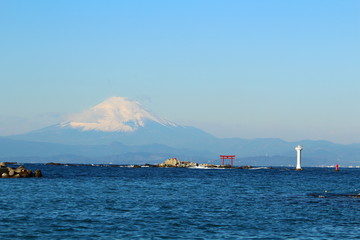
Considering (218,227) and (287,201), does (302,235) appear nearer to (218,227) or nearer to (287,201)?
(218,227)

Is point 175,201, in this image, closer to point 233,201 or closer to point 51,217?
point 233,201

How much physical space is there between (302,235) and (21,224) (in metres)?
21.0

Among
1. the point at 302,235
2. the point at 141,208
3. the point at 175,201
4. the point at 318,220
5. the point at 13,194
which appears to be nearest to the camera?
the point at 302,235

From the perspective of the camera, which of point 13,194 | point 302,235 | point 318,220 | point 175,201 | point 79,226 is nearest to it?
point 302,235

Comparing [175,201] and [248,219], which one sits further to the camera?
[175,201]

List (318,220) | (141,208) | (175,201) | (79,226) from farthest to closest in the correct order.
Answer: (175,201) → (141,208) → (318,220) → (79,226)

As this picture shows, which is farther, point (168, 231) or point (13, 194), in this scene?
point (13, 194)

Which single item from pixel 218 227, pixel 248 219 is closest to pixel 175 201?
pixel 248 219

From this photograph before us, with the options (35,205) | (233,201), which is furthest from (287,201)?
(35,205)

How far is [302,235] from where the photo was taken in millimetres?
40219

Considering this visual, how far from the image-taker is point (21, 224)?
43.9 m

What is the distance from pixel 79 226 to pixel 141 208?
13443 millimetres

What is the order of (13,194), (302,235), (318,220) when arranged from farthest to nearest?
(13,194), (318,220), (302,235)

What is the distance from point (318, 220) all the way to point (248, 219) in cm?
581
